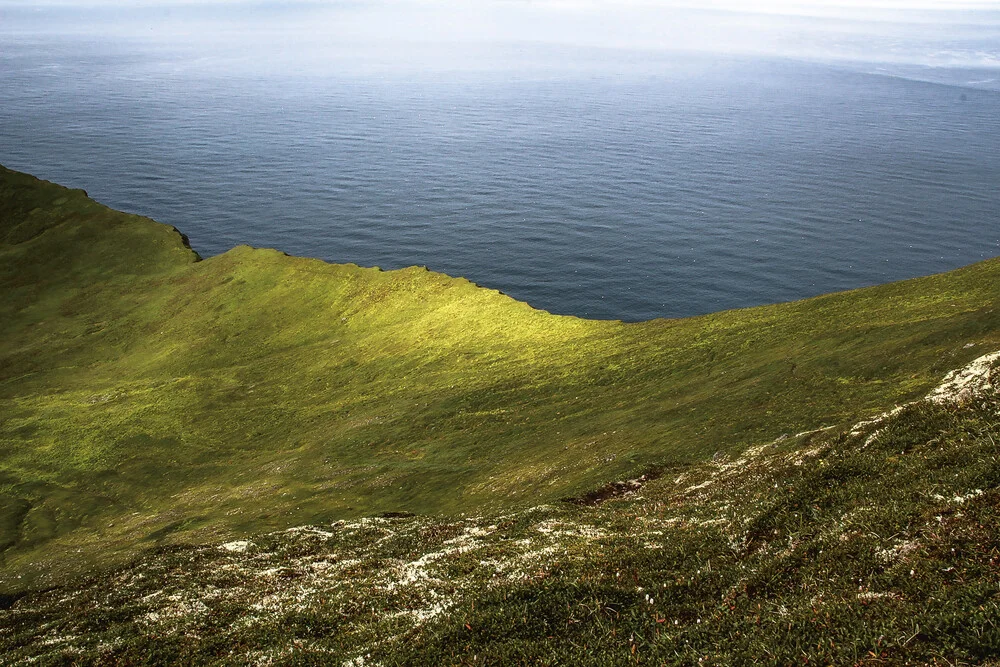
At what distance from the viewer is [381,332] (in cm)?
11131

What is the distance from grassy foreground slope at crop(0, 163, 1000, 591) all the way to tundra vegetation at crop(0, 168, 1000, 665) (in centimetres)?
46

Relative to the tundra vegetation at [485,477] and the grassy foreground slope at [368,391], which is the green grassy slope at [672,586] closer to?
A: the tundra vegetation at [485,477]

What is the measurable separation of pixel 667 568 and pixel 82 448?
91.5m

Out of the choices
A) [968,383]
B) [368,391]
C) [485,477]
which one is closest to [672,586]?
[968,383]

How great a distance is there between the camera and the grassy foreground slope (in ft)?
179

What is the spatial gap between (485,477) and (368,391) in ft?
123

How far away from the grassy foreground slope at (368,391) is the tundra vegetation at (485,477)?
46cm

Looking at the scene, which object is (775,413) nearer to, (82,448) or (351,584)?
(351,584)

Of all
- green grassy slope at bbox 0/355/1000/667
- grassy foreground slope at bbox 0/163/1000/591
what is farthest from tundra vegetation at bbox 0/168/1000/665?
grassy foreground slope at bbox 0/163/1000/591

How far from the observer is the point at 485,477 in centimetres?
5888

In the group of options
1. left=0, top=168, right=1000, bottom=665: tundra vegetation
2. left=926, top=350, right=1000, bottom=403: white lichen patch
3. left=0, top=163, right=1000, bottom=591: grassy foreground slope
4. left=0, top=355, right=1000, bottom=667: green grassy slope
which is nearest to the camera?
left=0, top=355, right=1000, bottom=667: green grassy slope

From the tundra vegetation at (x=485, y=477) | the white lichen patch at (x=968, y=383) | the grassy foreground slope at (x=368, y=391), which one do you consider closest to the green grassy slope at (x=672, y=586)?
the tundra vegetation at (x=485, y=477)

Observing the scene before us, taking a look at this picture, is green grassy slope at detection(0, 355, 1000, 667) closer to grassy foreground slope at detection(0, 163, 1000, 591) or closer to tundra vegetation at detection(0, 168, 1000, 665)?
tundra vegetation at detection(0, 168, 1000, 665)

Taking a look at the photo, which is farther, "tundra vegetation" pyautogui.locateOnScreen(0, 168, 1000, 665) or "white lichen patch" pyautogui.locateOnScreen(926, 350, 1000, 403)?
"white lichen patch" pyautogui.locateOnScreen(926, 350, 1000, 403)
